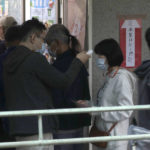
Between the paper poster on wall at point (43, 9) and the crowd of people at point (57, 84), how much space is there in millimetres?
3050

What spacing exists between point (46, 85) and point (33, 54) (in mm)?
258

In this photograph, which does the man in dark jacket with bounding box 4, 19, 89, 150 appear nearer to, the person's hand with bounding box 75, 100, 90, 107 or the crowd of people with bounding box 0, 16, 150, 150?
the crowd of people with bounding box 0, 16, 150, 150

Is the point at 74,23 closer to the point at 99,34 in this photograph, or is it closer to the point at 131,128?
the point at 99,34

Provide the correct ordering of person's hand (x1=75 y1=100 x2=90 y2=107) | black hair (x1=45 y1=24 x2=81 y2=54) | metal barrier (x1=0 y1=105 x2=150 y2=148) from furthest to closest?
black hair (x1=45 y1=24 x2=81 y2=54) < person's hand (x1=75 y1=100 x2=90 y2=107) < metal barrier (x1=0 y1=105 x2=150 y2=148)

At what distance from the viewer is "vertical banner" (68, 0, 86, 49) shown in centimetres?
594

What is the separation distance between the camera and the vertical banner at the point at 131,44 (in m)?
5.66

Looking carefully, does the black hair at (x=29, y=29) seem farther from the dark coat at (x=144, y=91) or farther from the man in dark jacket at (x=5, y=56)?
the dark coat at (x=144, y=91)

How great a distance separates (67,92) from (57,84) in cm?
77

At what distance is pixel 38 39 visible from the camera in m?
4.11

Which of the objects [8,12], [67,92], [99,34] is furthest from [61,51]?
[8,12]

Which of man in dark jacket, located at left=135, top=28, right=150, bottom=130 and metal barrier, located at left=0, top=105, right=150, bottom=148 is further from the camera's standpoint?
man in dark jacket, located at left=135, top=28, right=150, bottom=130

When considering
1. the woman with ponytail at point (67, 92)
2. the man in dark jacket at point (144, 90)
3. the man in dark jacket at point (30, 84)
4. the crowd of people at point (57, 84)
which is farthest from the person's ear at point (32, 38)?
the man in dark jacket at point (144, 90)

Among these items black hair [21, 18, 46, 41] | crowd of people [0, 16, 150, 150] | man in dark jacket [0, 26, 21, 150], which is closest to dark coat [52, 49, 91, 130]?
crowd of people [0, 16, 150, 150]

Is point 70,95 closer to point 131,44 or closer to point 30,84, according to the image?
point 30,84
